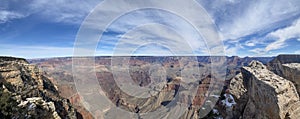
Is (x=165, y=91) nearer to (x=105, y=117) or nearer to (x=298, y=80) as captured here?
(x=105, y=117)

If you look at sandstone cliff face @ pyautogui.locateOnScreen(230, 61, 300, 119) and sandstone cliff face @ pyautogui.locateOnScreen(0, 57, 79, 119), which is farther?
sandstone cliff face @ pyautogui.locateOnScreen(0, 57, 79, 119)

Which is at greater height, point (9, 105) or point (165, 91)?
point (9, 105)

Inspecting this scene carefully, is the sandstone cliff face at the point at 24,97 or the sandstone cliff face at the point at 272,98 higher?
the sandstone cliff face at the point at 272,98

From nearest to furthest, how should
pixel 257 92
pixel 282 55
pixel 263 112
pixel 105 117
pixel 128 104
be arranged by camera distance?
pixel 263 112, pixel 257 92, pixel 282 55, pixel 105 117, pixel 128 104

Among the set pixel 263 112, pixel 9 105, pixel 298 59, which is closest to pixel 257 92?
pixel 263 112

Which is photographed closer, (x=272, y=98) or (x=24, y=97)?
(x=272, y=98)

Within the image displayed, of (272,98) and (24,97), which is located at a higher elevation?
(272,98)

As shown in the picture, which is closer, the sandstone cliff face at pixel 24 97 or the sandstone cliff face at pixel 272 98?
the sandstone cliff face at pixel 272 98

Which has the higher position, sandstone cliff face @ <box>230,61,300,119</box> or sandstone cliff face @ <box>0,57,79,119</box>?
sandstone cliff face @ <box>230,61,300,119</box>
